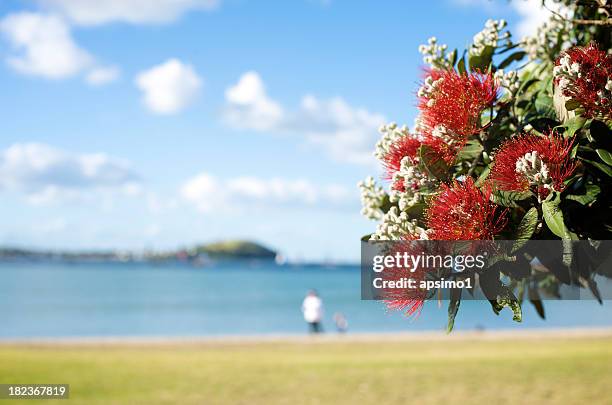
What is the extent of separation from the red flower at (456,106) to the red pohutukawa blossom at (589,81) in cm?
28

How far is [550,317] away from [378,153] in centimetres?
5630

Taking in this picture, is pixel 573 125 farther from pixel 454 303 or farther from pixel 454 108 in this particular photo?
pixel 454 303

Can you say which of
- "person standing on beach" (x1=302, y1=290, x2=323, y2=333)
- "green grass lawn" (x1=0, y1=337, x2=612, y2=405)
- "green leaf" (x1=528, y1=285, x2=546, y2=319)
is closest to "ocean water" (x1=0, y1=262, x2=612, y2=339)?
"person standing on beach" (x1=302, y1=290, x2=323, y2=333)

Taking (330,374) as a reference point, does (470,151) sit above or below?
above

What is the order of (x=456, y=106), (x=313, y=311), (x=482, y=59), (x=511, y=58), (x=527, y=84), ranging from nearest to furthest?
(x=456, y=106)
(x=482, y=59)
(x=527, y=84)
(x=511, y=58)
(x=313, y=311)

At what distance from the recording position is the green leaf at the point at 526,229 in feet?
7.06

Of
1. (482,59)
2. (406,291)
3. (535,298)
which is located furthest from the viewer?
(535,298)

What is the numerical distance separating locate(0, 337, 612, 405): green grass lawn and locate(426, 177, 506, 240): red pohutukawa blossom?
7785mm

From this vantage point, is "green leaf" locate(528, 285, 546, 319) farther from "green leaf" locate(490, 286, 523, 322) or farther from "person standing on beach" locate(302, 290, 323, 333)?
"person standing on beach" locate(302, 290, 323, 333)

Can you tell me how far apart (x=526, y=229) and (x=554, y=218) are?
0.09 meters

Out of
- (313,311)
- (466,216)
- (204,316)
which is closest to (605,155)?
(466,216)

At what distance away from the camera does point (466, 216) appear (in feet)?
7.09

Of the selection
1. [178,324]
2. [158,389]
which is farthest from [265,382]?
[178,324]

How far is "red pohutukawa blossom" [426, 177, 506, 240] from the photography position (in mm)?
2158
